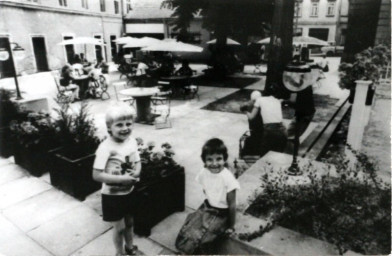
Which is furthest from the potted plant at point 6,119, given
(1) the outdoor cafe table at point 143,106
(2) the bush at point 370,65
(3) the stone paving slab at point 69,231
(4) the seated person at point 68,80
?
(2) the bush at point 370,65

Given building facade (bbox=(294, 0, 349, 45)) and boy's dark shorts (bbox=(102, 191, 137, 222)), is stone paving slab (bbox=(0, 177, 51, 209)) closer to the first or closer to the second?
boy's dark shorts (bbox=(102, 191, 137, 222))

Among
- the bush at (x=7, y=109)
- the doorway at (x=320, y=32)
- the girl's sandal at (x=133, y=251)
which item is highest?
the doorway at (x=320, y=32)

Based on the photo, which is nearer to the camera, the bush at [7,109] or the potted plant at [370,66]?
the potted plant at [370,66]

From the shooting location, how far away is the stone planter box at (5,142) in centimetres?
621

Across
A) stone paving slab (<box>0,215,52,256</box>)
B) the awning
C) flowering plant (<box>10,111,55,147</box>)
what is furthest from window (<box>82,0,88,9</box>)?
stone paving slab (<box>0,215,52,256</box>)

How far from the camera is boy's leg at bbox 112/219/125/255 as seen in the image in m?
3.21

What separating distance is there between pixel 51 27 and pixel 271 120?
20.9 m

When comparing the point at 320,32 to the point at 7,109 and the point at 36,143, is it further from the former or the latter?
the point at 36,143

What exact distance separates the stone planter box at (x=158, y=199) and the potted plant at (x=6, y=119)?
3818 mm

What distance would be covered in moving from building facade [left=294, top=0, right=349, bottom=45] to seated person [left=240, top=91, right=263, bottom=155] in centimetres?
3626

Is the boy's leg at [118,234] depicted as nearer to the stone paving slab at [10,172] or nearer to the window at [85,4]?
the stone paving slab at [10,172]

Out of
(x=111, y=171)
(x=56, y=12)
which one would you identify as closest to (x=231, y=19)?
(x=56, y=12)

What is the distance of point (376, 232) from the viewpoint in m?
2.89

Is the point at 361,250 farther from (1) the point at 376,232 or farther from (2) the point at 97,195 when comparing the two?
(2) the point at 97,195
